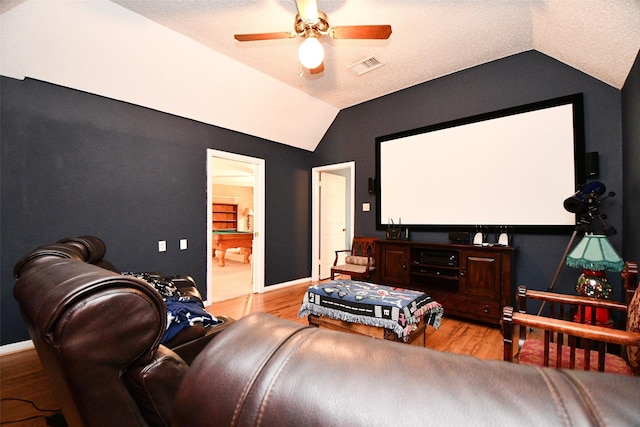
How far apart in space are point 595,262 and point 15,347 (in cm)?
516

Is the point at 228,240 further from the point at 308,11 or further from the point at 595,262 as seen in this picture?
the point at 595,262

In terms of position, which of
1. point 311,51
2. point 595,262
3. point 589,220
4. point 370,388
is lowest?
point 595,262

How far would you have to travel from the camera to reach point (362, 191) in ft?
15.4

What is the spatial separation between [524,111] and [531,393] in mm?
3858

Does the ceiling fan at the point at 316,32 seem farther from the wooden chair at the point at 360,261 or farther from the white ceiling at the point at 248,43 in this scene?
the wooden chair at the point at 360,261

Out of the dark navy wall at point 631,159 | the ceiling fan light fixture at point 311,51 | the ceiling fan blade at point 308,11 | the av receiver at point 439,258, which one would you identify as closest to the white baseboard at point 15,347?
the ceiling fan light fixture at point 311,51

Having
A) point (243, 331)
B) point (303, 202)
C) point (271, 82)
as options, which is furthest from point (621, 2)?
point (303, 202)

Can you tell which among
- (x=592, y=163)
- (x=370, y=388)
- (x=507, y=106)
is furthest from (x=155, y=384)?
(x=507, y=106)

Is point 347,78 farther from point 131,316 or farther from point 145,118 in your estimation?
point 131,316

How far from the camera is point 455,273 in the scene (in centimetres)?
341

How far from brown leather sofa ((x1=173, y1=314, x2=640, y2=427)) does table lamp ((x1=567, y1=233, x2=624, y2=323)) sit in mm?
2539

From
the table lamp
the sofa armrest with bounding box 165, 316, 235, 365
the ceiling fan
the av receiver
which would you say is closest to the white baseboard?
the sofa armrest with bounding box 165, 316, 235, 365

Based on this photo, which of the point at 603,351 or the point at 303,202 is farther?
the point at 303,202

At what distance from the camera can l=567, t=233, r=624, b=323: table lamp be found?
6.74ft
